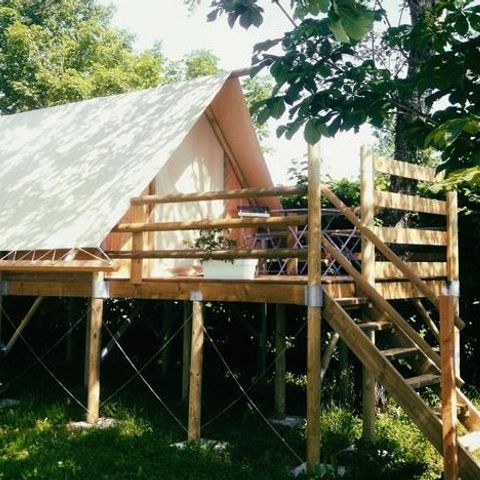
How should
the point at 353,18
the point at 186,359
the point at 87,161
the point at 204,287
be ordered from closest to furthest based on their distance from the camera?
the point at 353,18, the point at 204,287, the point at 87,161, the point at 186,359

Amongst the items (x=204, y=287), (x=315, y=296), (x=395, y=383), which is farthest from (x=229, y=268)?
(x=395, y=383)

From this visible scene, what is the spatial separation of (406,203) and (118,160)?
13.0ft

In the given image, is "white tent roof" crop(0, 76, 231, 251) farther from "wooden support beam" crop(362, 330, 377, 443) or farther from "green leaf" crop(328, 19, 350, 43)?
"green leaf" crop(328, 19, 350, 43)

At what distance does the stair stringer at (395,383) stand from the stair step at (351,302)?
27 centimetres

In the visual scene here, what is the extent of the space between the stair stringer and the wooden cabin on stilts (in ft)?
0.04

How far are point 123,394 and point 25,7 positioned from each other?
1891cm

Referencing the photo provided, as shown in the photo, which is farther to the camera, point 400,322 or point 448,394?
point 400,322

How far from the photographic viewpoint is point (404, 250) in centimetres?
804

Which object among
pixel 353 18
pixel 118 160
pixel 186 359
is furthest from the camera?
pixel 186 359

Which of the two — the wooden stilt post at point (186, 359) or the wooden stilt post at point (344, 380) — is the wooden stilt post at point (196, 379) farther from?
the wooden stilt post at point (344, 380)

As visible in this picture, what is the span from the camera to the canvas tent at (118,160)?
7387 mm

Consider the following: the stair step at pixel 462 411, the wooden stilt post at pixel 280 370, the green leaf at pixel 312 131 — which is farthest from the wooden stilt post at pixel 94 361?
the green leaf at pixel 312 131

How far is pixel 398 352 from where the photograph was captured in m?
5.56

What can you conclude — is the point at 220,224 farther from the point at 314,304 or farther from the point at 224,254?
the point at 314,304
